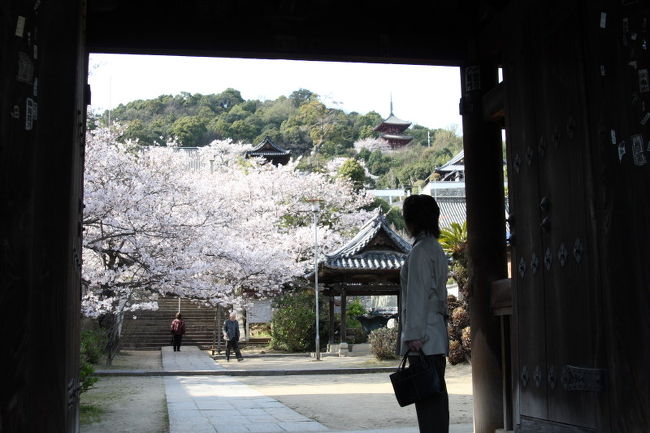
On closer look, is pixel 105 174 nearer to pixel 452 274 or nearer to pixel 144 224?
pixel 144 224

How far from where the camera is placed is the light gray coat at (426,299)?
365 centimetres

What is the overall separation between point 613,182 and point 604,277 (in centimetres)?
44

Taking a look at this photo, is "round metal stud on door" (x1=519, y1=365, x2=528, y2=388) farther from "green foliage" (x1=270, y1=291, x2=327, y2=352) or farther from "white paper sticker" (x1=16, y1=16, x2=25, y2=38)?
"green foliage" (x1=270, y1=291, x2=327, y2=352)

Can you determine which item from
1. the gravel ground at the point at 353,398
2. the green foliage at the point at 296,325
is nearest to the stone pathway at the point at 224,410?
the gravel ground at the point at 353,398

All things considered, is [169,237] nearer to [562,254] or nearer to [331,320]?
[331,320]

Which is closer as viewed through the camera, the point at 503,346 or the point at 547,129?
the point at 547,129

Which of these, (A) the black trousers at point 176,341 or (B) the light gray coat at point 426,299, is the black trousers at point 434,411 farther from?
(A) the black trousers at point 176,341

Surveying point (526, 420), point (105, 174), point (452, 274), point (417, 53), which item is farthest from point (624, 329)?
point (105, 174)

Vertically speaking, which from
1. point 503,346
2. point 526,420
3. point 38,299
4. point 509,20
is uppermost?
point 509,20

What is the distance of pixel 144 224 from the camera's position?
658 inches

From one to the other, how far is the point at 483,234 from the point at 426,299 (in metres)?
1.72

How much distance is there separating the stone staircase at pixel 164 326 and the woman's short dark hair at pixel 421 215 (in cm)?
2285

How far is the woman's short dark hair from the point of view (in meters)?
3.86

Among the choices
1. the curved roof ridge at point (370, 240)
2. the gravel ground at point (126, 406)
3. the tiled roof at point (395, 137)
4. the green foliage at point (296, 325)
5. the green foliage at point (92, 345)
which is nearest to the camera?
the gravel ground at point (126, 406)
